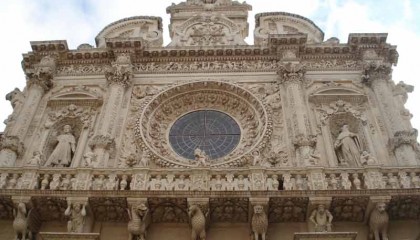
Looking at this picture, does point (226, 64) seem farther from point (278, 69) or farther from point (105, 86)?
point (105, 86)

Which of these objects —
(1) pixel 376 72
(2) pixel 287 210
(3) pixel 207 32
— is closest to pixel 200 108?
(3) pixel 207 32

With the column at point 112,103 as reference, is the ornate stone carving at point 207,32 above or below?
above

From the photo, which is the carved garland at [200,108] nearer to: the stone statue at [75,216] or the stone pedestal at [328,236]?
the stone statue at [75,216]

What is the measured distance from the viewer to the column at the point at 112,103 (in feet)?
40.3

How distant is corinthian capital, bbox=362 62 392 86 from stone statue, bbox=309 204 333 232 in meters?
6.13

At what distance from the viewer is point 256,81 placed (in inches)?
587

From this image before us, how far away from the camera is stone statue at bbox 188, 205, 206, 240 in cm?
954

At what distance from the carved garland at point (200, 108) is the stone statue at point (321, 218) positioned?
11.1 ft

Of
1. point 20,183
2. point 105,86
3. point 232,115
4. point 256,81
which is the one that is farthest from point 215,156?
point 20,183

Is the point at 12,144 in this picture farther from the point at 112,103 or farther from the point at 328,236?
the point at 328,236

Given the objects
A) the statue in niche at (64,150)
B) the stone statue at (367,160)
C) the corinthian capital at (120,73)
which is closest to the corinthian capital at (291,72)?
the stone statue at (367,160)

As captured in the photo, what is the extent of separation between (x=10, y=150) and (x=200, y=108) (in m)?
5.57

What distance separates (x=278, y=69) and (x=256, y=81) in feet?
2.50

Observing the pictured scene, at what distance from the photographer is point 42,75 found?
14.8 metres
